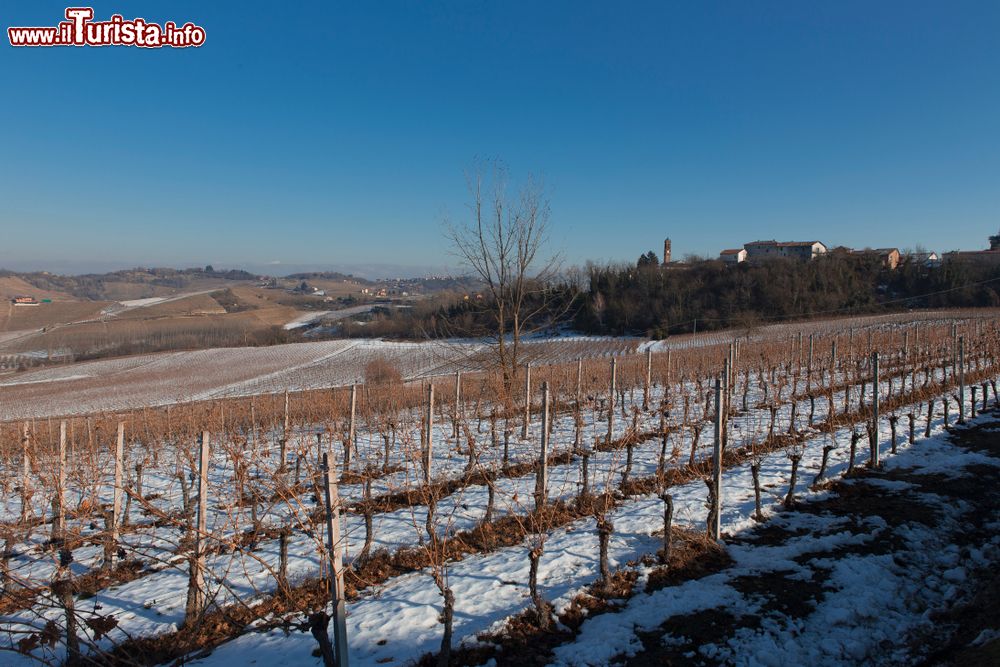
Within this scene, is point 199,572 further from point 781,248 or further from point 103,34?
point 781,248

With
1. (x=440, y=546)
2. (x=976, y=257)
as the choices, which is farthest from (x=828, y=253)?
(x=440, y=546)

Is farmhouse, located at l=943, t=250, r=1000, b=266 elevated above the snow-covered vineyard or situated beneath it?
elevated above

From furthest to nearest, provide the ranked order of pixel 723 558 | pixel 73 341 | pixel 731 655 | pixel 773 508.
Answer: pixel 73 341, pixel 773 508, pixel 723 558, pixel 731 655

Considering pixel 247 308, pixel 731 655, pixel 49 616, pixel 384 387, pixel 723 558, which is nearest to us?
pixel 731 655

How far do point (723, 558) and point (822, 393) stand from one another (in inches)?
347

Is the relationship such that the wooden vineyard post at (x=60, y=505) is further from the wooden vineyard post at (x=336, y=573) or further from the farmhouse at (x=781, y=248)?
the farmhouse at (x=781, y=248)

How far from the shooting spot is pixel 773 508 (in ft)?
21.3

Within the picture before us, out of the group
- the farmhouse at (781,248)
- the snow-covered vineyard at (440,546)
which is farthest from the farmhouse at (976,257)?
the snow-covered vineyard at (440,546)

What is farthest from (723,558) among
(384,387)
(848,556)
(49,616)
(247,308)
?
(247,308)

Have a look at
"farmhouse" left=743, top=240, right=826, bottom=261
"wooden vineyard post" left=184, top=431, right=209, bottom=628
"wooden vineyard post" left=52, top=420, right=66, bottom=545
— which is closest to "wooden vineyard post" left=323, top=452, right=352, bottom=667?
"wooden vineyard post" left=184, top=431, right=209, bottom=628

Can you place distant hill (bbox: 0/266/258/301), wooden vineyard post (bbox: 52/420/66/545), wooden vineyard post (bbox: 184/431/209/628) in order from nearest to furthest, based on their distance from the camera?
wooden vineyard post (bbox: 184/431/209/628), wooden vineyard post (bbox: 52/420/66/545), distant hill (bbox: 0/266/258/301)

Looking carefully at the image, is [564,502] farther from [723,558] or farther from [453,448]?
[453,448]

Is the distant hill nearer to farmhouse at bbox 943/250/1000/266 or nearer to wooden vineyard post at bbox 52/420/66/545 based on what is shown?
wooden vineyard post at bbox 52/420/66/545

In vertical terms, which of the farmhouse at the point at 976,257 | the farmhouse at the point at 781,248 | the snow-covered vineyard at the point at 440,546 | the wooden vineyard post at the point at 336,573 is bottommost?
the snow-covered vineyard at the point at 440,546
